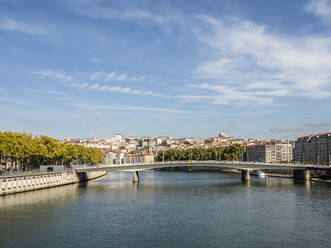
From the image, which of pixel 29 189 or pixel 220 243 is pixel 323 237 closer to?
pixel 220 243

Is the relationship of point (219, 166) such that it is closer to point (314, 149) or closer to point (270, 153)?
point (314, 149)

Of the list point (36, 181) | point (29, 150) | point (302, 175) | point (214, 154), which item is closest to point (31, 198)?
point (36, 181)

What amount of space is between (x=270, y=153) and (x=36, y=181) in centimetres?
13321

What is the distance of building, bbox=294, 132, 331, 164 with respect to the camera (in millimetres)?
147625

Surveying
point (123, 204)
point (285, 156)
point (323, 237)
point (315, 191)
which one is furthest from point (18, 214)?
point (285, 156)

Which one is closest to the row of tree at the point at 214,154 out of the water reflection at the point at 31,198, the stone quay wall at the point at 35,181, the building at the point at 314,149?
the building at the point at 314,149

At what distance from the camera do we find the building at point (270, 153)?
7136 inches

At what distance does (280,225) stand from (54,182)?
50.5 m

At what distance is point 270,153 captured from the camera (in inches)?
7180

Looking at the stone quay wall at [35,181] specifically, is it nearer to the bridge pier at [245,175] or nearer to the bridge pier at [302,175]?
the bridge pier at [245,175]

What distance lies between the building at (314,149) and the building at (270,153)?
9.03 metres

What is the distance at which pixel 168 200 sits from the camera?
56.5 metres

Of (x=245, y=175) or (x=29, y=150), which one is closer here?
(x=29, y=150)

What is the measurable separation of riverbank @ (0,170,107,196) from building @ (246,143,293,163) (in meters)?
109
